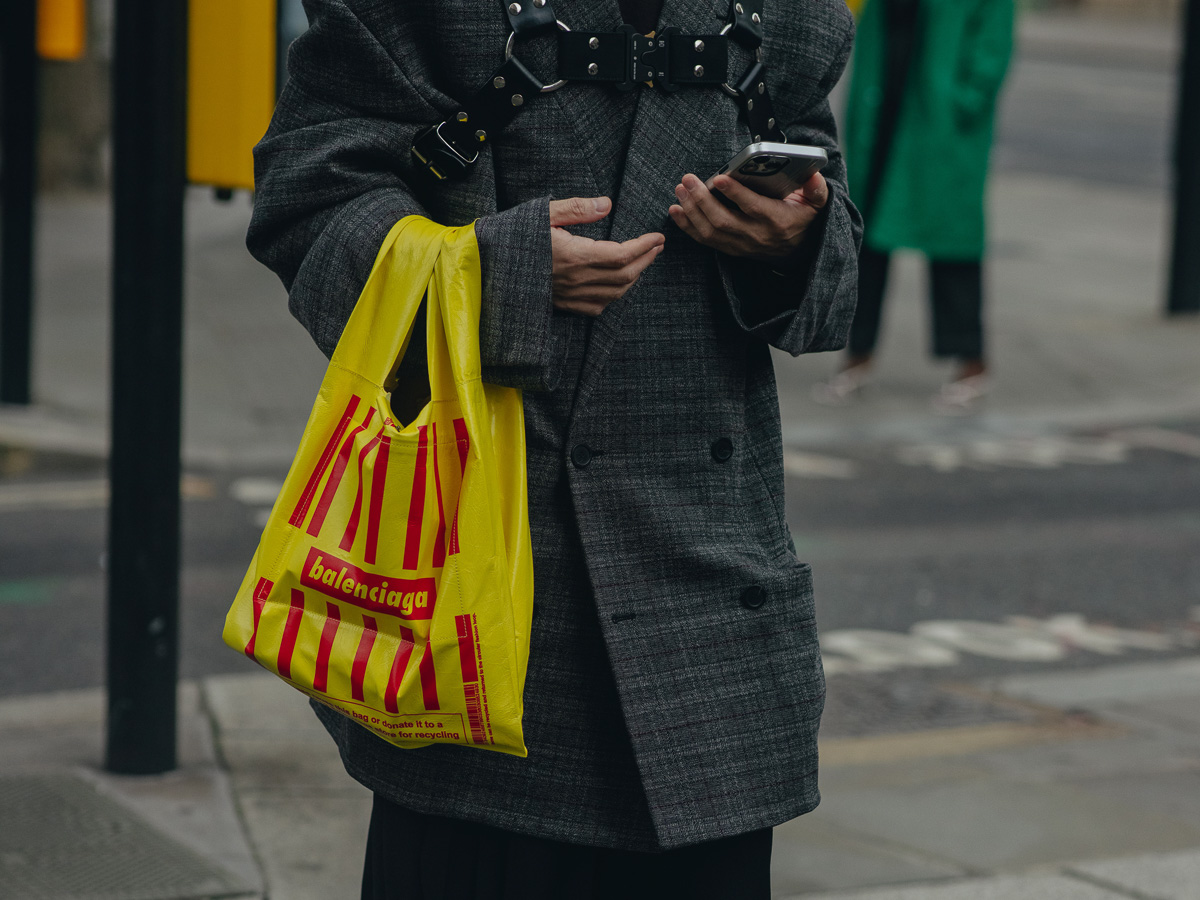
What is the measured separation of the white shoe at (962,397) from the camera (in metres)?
8.55

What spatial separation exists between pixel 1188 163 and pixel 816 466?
3.91m

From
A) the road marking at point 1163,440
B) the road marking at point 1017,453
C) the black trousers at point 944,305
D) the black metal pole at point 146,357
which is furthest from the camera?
the black trousers at point 944,305

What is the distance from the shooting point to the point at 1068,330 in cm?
1034

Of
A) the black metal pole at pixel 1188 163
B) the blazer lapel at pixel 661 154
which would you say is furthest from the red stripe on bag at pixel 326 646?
the black metal pole at pixel 1188 163

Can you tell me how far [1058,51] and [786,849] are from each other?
33.0 metres

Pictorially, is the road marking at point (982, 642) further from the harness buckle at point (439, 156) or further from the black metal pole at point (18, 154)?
the black metal pole at point (18, 154)

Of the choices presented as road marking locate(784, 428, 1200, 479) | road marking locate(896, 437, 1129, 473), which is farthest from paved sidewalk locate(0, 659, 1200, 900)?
road marking locate(896, 437, 1129, 473)

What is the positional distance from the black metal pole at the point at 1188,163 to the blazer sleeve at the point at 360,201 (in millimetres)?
8744

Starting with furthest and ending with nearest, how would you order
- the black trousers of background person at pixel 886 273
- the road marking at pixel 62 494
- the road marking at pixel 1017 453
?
the black trousers of background person at pixel 886 273 → the road marking at pixel 1017 453 → the road marking at pixel 62 494

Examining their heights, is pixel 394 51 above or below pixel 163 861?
above

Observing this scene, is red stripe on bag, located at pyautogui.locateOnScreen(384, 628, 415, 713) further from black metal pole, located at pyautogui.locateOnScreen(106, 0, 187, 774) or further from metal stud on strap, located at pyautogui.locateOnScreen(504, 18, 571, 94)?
black metal pole, located at pyautogui.locateOnScreen(106, 0, 187, 774)

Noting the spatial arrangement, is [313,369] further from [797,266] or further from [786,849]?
[797,266]

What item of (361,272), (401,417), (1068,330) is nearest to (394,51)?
(361,272)

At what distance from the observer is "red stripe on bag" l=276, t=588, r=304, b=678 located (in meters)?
2.04
